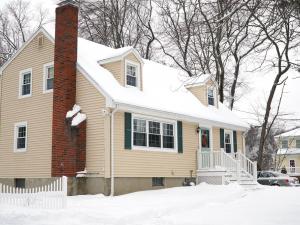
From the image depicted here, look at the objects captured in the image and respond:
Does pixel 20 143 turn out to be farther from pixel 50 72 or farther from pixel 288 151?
pixel 288 151

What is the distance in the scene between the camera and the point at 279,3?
871 cm

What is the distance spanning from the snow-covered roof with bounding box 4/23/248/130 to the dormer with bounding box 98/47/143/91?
0.10m

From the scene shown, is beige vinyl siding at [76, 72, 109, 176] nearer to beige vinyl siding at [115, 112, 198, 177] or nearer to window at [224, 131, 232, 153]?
beige vinyl siding at [115, 112, 198, 177]

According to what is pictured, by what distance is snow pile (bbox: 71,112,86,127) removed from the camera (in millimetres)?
18406

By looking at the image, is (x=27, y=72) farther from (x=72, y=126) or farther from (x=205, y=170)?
(x=205, y=170)

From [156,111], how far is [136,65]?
253 centimetres

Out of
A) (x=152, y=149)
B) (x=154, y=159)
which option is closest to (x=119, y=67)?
(x=152, y=149)

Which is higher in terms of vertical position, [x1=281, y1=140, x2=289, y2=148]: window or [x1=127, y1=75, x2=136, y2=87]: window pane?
[x1=127, y1=75, x2=136, y2=87]: window pane

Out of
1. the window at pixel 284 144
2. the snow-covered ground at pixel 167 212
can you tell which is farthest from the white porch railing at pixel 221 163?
the window at pixel 284 144

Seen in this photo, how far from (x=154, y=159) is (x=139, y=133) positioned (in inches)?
57.9

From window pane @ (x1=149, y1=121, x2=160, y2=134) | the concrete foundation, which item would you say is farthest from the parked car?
the concrete foundation

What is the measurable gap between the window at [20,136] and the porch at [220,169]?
856cm

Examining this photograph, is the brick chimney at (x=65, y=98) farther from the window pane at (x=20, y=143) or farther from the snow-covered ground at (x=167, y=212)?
the window pane at (x=20, y=143)

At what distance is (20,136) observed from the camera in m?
20.7
